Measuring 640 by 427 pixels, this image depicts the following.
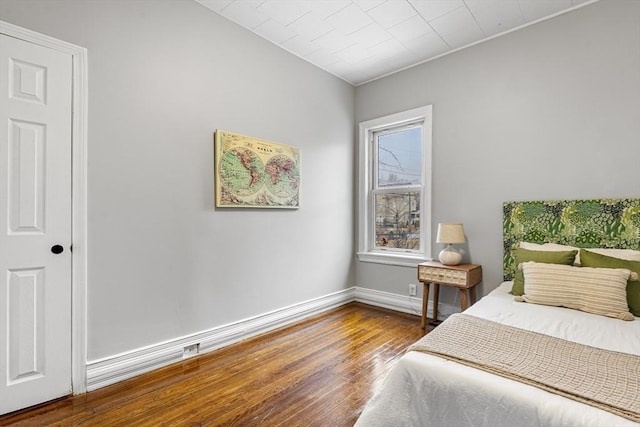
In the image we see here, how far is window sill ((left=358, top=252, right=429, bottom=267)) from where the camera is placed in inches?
138

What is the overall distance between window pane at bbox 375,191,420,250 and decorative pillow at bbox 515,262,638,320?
1.49 metres

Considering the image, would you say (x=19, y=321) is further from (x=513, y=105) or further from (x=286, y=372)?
(x=513, y=105)

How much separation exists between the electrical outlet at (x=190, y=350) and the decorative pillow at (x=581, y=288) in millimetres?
2405

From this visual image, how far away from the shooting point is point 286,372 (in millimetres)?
2260

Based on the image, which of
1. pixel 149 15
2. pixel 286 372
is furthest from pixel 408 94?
pixel 286 372

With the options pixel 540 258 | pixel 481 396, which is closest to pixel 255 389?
pixel 481 396

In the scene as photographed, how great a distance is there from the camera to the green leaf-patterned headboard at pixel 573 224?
235 cm

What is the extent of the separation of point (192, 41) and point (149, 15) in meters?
0.32

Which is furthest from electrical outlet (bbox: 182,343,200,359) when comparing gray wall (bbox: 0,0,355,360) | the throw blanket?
the throw blanket

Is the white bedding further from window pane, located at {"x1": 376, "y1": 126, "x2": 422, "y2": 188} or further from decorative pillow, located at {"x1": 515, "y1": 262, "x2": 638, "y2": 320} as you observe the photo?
window pane, located at {"x1": 376, "y1": 126, "x2": 422, "y2": 188}

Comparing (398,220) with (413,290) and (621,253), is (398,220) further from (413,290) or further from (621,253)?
(621,253)

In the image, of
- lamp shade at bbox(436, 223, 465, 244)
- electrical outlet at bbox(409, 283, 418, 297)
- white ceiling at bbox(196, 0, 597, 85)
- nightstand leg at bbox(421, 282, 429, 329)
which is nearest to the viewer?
white ceiling at bbox(196, 0, 597, 85)

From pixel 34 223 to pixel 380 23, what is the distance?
9.60 feet

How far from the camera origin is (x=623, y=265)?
2078mm
